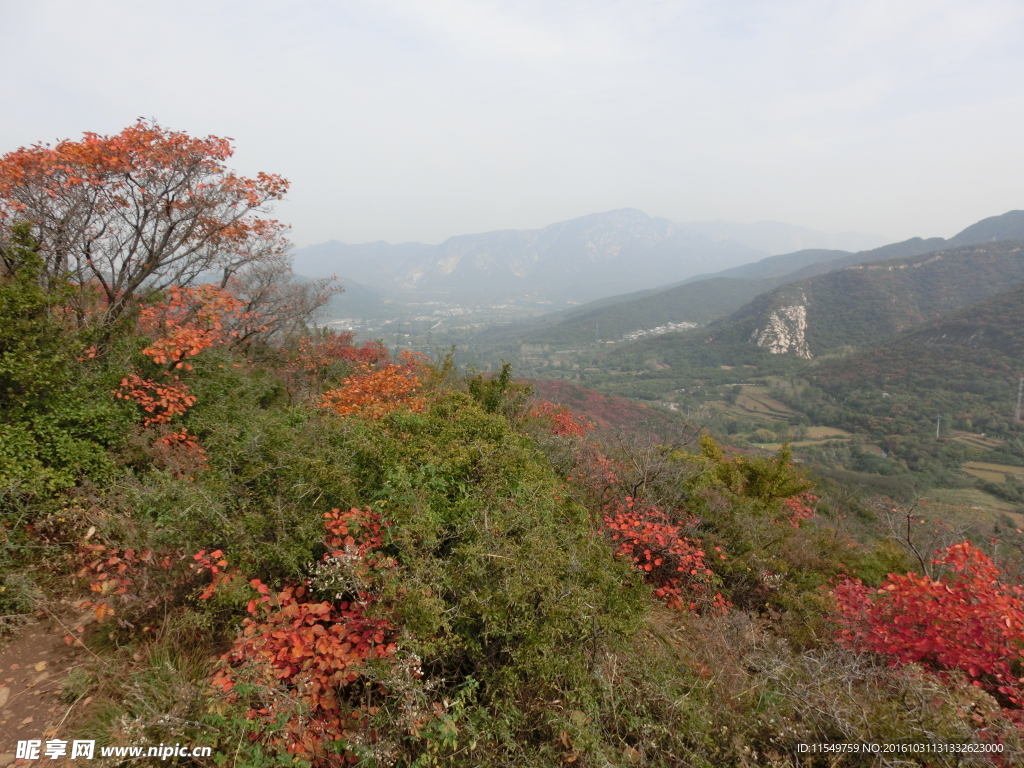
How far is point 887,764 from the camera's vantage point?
2766 millimetres

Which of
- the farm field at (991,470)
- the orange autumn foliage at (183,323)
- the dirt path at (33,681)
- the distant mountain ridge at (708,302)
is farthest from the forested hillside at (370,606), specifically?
the distant mountain ridge at (708,302)

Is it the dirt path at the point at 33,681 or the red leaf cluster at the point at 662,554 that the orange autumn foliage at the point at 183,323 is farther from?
the red leaf cluster at the point at 662,554

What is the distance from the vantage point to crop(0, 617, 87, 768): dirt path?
10.4ft

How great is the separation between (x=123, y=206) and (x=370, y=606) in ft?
31.3

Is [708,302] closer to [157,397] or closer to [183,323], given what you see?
[183,323]

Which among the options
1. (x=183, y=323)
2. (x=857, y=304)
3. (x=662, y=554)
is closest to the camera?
(x=662, y=554)

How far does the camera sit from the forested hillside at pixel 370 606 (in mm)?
3039

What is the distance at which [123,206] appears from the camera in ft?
27.0

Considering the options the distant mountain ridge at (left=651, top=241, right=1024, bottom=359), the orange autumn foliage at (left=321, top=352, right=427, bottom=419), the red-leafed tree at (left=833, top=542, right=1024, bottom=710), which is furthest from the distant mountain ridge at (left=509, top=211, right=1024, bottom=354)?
the red-leafed tree at (left=833, top=542, right=1024, bottom=710)

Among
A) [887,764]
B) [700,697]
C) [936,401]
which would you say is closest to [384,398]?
[700,697]

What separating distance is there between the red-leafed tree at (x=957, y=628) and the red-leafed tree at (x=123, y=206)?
1236cm

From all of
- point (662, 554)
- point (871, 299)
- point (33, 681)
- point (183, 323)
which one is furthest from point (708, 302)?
point (33, 681)

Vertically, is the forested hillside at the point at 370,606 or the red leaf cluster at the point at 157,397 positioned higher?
the red leaf cluster at the point at 157,397

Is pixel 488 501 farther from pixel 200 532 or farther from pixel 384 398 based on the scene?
pixel 384 398
